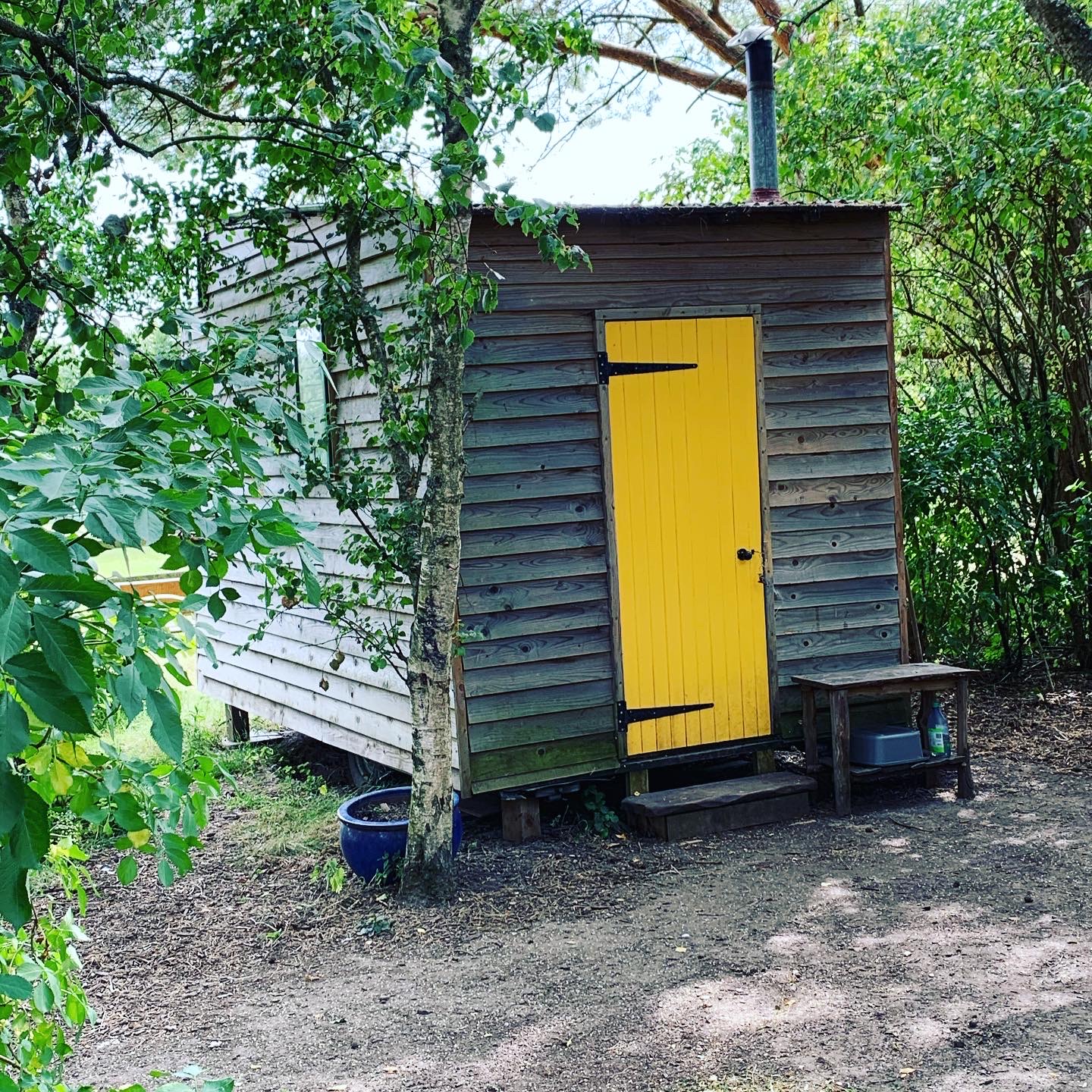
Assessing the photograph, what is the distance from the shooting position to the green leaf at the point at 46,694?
1163 millimetres

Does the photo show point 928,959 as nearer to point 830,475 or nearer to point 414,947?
point 414,947

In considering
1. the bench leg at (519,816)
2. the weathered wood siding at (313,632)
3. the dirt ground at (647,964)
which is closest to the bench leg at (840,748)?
the dirt ground at (647,964)

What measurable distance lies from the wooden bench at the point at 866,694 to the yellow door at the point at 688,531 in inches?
11.6

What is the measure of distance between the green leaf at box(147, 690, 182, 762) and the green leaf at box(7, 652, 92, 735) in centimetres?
12

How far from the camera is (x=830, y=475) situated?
6.61 m

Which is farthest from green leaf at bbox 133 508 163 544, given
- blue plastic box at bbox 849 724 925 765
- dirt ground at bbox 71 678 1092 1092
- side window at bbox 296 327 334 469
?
blue plastic box at bbox 849 724 925 765

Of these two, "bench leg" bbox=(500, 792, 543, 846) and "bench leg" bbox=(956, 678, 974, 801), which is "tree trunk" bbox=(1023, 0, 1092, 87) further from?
"bench leg" bbox=(500, 792, 543, 846)

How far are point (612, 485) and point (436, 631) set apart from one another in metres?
1.41

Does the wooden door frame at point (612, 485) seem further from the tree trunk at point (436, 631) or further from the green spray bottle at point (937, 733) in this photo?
the tree trunk at point (436, 631)

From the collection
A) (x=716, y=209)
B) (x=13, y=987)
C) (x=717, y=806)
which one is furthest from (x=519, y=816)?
(x=13, y=987)

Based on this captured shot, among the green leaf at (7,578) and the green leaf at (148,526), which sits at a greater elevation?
the green leaf at (148,526)

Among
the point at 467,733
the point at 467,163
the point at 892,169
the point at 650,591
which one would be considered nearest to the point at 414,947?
the point at 467,733

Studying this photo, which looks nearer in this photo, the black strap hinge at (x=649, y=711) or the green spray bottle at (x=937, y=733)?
the black strap hinge at (x=649, y=711)

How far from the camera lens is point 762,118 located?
7383mm
